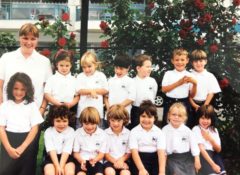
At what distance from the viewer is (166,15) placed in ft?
18.3

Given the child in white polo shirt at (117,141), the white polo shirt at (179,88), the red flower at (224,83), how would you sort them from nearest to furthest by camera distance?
the child in white polo shirt at (117,141) → the white polo shirt at (179,88) → the red flower at (224,83)

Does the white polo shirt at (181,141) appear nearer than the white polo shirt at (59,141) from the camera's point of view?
No

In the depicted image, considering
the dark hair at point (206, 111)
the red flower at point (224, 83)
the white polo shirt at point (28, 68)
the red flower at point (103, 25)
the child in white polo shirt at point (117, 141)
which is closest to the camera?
the child in white polo shirt at point (117, 141)

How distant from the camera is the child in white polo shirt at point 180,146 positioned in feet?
14.9

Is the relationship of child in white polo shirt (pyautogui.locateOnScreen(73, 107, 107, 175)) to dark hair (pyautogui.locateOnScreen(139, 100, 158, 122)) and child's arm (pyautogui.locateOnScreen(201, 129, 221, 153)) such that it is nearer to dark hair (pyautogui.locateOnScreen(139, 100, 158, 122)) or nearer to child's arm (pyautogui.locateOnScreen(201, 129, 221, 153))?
dark hair (pyautogui.locateOnScreen(139, 100, 158, 122))

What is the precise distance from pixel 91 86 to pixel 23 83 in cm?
60

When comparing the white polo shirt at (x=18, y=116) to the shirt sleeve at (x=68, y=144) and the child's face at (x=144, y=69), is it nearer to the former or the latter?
the shirt sleeve at (x=68, y=144)

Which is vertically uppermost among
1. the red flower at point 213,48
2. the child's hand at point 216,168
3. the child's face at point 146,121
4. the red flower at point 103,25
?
the red flower at point 103,25

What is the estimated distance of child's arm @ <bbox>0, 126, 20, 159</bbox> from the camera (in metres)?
4.36

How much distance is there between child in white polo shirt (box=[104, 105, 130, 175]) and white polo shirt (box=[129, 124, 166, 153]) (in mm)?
84

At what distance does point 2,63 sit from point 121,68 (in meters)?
1.00

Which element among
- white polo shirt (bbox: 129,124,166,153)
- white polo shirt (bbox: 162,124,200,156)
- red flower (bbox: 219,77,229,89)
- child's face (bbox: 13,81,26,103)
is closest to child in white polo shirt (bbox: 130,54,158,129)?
white polo shirt (bbox: 129,124,166,153)

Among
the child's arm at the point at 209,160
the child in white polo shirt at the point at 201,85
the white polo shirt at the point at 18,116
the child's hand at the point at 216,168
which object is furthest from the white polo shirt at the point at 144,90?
the white polo shirt at the point at 18,116

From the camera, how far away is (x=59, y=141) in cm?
451
